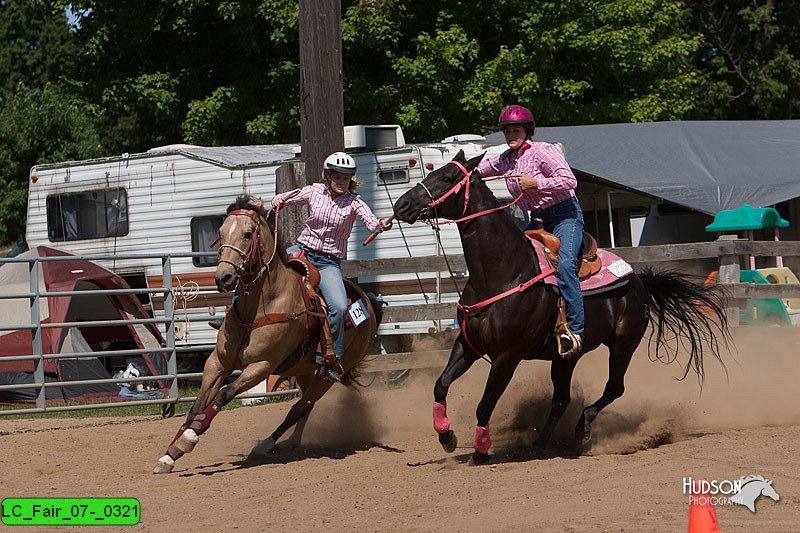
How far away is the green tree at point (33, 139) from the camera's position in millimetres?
29578

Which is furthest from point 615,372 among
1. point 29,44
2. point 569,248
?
point 29,44

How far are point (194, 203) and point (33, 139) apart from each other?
52.2 ft

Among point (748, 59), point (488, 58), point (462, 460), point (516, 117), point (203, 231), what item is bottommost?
point (462, 460)

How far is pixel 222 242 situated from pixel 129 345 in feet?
29.0

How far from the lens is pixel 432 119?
807 inches

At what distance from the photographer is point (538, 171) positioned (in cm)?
801

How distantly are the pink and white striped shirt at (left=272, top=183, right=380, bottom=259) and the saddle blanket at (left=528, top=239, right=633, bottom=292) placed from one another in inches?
54.9

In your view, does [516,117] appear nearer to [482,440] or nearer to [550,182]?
[550,182]

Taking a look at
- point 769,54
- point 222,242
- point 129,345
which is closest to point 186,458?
point 222,242

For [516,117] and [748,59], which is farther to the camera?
[748,59]

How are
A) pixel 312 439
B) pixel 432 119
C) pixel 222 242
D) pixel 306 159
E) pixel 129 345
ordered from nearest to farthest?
pixel 222 242 → pixel 312 439 → pixel 306 159 → pixel 129 345 → pixel 432 119

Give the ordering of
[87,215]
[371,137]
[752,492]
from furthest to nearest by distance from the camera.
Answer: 1. [87,215]
2. [371,137]
3. [752,492]

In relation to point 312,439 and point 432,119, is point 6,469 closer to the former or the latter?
point 312,439

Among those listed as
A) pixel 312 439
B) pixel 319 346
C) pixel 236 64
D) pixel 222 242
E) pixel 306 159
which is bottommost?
pixel 312 439
